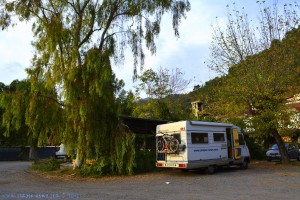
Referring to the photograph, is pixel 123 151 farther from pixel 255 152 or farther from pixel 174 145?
pixel 255 152

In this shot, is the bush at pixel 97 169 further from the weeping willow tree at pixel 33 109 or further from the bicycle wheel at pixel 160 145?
the bicycle wheel at pixel 160 145

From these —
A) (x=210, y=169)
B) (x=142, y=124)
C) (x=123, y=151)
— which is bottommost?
(x=210, y=169)

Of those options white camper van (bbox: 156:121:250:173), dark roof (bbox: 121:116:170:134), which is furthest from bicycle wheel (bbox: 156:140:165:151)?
dark roof (bbox: 121:116:170:134)

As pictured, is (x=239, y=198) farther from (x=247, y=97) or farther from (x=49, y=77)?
(x=247, y=97)

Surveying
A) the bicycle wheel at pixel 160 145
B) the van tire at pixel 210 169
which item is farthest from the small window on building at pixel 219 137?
the bicycle wheel at pixel 160 145

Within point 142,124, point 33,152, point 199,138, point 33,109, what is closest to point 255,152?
point 142,124

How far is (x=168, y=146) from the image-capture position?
52.7 feet

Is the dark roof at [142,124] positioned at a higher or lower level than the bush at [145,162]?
higher

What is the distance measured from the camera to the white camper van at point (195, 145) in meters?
15.7

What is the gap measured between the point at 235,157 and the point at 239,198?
9.33m

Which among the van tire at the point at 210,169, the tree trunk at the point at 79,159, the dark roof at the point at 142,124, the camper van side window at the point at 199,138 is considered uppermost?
the dark roof at the point at 142,124

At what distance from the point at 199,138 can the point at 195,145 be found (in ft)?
1.81

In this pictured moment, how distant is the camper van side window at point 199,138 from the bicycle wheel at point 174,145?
0.86 metres

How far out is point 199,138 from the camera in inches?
641
